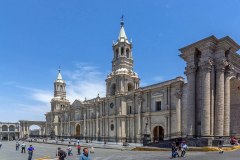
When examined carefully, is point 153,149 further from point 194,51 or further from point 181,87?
point 181,87

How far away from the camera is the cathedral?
2192cm

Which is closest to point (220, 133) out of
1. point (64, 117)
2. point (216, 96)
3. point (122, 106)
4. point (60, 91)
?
point (216, 96)

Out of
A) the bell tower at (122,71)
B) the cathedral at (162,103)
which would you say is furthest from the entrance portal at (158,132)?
the bell tower at (122,71)

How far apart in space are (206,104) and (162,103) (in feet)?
56.9

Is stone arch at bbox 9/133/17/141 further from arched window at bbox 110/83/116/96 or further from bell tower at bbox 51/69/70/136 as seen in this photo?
arched window at bbox 110/83/116/96

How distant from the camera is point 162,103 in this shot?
127ft

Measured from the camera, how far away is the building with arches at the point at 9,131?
94.6 meters

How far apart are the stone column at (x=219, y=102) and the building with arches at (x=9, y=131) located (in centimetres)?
8805

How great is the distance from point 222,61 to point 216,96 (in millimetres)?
3090

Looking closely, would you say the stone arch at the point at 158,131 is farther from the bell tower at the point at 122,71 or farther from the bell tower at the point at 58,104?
the bell tower at the point at 58,104

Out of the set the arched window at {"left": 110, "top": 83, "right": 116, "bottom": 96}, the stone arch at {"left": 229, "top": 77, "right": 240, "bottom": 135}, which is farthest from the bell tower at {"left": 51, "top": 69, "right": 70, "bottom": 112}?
the stone arch at {"left": 229, "top": 77, "right": 240, "bottom": 135}

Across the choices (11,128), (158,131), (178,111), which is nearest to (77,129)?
(158,131)

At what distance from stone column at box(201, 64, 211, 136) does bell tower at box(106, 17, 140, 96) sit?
87.0ft

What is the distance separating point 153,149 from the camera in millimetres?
22875
